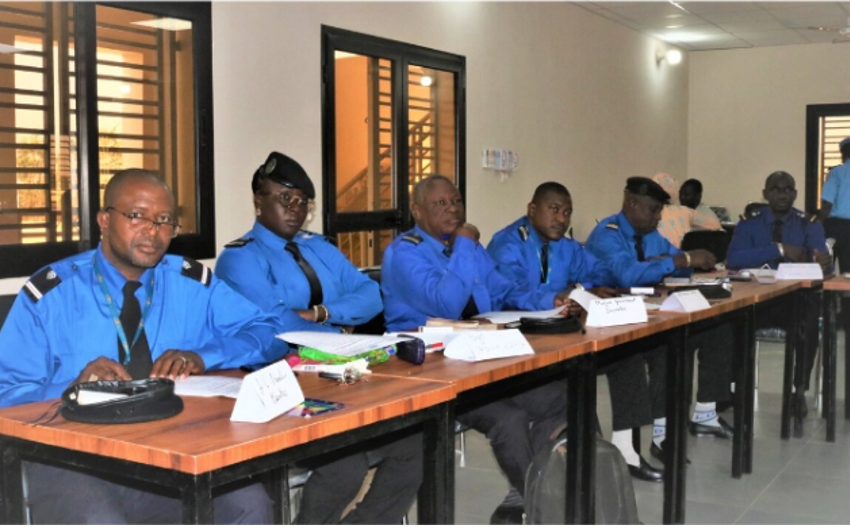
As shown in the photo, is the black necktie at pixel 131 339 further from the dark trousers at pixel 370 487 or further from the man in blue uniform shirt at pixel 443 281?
the man in blue uniform shirt at pixel 443 281

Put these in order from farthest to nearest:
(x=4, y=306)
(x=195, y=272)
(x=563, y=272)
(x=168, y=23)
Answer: (x=168, y=23) → (x=563, y=272) → (x=4, y=306) → (x=195, y=272)

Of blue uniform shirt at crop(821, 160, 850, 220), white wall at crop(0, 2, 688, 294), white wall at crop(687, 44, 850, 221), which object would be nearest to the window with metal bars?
white wall at crop(0, 2, 688, 294)

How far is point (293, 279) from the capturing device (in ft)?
10.8

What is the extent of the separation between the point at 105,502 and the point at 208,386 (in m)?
0.32

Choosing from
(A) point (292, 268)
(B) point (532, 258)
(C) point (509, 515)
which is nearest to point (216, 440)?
(A) point (292, 268)

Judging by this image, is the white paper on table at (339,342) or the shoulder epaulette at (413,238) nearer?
the white paper on table at (339,342)

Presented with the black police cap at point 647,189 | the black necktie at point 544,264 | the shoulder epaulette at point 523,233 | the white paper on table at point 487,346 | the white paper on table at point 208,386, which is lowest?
the white paper on table at point 208,386

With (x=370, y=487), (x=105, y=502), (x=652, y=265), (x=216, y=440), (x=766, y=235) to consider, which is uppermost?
(x=766, y=235)

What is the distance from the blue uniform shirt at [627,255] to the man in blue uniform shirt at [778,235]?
90cm

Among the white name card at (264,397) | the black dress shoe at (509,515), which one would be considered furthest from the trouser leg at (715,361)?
the white name card at (264,397)

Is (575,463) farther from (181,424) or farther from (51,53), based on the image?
(51,53)

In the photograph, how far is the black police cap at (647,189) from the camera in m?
4.69

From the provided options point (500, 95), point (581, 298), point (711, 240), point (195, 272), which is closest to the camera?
point (195, 272)

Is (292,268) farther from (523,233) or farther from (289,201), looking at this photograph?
(523,233)
